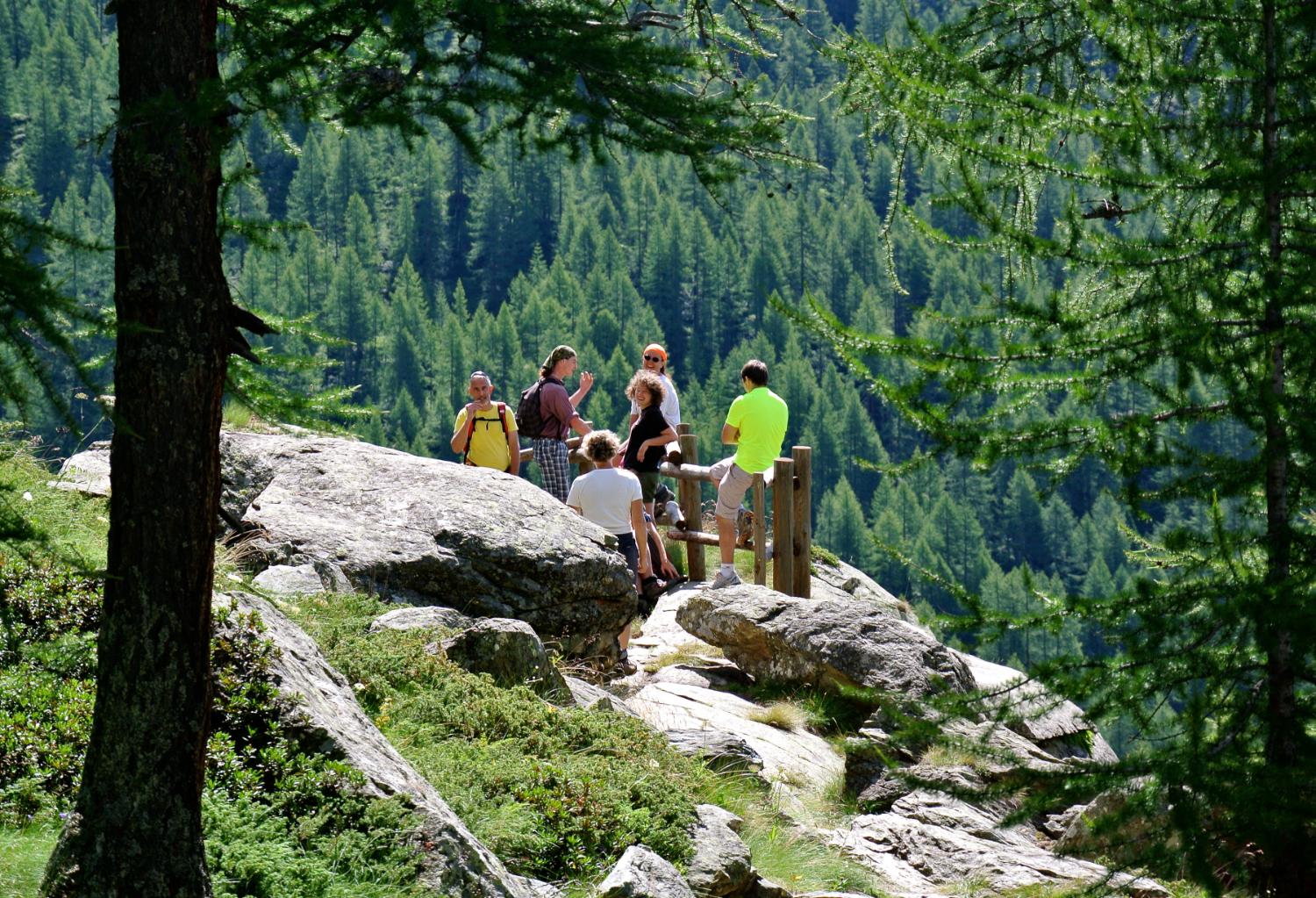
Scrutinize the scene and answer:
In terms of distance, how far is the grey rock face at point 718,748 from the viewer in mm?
7406

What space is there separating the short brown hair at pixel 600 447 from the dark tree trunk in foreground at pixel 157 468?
6.33 meters

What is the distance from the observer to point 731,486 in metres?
11.6

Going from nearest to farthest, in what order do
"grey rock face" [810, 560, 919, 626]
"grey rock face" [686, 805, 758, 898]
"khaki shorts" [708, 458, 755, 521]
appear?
1. "grey rock face" [686, 805, 758, 898]
2. "khaki shorts" [708, 458, 755, 521]
3. "grey rock face" [810, 560, 919, 626]

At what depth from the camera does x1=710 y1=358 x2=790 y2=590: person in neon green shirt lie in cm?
1129

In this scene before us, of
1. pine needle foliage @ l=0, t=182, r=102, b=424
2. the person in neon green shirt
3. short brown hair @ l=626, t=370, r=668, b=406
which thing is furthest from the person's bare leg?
pine needle foliage @ l=0, t=182, r=102, b=424

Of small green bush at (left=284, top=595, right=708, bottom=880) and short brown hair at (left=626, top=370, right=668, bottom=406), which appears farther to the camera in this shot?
short brown hair at (left=626, top=370, right=668, bottom=406)

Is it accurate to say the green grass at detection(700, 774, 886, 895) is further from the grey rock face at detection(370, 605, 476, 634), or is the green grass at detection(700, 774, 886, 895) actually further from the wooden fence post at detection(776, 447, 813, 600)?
the wooden fence post at detection(776, 447, 813, 600)

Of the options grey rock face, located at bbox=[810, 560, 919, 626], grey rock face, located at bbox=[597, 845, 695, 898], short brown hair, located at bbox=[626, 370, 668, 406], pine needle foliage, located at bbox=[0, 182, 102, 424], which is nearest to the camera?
pine needle foliage, located at bbox=[0, 182, 102, 424]

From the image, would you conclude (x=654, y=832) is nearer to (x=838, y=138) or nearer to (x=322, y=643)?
(x=322, y=643)

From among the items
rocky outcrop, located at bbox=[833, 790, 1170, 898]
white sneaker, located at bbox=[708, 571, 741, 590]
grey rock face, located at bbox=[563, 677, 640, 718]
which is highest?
grey rock face, located at bbox=[563, 677, 640, 718]

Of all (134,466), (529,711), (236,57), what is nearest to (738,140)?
(236,57)

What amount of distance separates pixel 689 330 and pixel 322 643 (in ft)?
438

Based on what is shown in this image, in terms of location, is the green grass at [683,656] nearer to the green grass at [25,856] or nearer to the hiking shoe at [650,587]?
the hiking shoe at [650,587]

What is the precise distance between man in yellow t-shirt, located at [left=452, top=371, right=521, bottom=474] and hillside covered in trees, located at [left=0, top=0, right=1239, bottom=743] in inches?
3701
